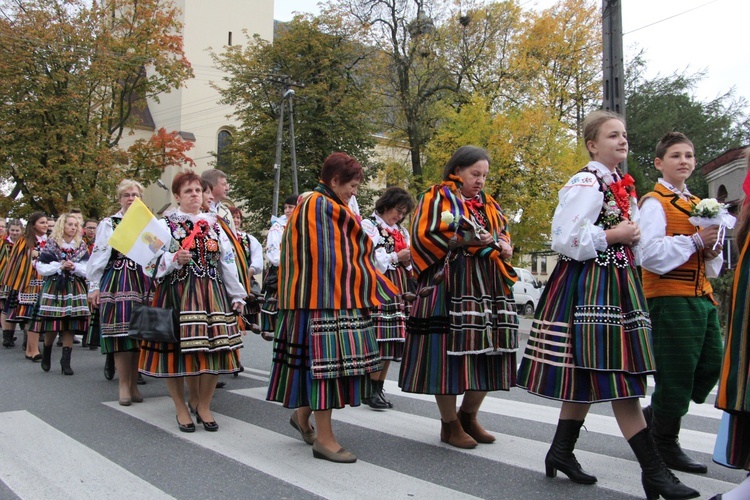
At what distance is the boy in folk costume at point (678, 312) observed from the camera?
13.3 ft

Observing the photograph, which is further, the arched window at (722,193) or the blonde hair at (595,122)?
the arched window at (722,193)

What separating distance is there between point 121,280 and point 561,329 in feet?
14.8

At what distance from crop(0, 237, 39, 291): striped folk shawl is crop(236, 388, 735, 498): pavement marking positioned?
22.4ft

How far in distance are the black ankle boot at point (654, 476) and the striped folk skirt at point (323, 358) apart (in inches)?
66.2

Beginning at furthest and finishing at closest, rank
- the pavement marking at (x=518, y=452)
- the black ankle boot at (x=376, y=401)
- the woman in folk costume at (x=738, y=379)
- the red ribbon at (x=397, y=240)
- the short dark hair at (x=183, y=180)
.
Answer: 1. the red ribbon at (x=397, y=240)
2. the black ankle boot at (x=376, y=401)
3. the short dark hair at (x=183, y=180)
4. the pavement marking at (x=518, y=452)
5. the woman in folk costume at (x=738, y=379)

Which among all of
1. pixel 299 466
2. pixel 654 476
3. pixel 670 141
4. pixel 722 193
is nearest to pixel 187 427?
pixel 299 466

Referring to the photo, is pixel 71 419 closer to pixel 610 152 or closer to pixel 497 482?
pixel 497 482

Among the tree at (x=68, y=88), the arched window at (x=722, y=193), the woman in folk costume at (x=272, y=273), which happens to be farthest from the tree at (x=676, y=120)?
the woman in folk costume at (x=272, y=273)

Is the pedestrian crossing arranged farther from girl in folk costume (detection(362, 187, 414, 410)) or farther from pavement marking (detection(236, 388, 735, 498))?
girl in folk costume (detection(362, 187, 414, 410))

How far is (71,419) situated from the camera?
555cm

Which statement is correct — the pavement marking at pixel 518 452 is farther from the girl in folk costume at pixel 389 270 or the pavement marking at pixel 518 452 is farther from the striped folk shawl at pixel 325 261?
the striped folk shawl at pixel 325 261

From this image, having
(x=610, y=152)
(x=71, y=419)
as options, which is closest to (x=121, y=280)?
(x=71, y=419)

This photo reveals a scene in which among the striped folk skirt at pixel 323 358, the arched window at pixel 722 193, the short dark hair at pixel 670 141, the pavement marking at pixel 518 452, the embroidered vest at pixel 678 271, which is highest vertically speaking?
the arched window at pixel 722 193

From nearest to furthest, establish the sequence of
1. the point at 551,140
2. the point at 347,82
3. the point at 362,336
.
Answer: the point at 362,336, the point at 551,140, the point at 347,82
